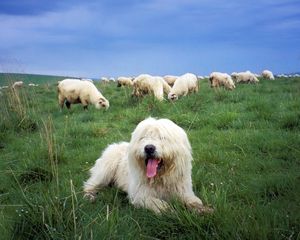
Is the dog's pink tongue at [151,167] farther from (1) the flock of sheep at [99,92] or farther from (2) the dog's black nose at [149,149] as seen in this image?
(1) the flock of sheep at [99,92]

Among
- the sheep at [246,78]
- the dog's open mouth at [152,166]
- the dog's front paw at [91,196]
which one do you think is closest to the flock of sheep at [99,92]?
the dog's front paw at [91,196]

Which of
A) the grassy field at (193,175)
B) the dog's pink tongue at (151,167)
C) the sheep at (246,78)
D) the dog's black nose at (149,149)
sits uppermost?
the dog's black nose at (149,149)

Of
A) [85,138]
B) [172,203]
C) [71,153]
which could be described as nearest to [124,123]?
[85,138]

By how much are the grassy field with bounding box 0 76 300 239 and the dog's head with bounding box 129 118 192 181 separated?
455 millimetres

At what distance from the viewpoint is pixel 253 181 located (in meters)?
5.94

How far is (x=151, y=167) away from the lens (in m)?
5.23

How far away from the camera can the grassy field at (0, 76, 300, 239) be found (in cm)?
405

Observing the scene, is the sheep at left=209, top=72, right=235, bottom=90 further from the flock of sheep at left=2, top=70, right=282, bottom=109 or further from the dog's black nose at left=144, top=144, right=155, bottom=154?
the dog's black nose at left=144, top=144, right=155, bottom=154

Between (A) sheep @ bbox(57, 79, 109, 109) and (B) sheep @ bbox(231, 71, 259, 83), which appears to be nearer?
(A) sheep @ bbox(57, 79, 109, 109)

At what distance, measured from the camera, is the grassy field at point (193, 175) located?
13.3ft

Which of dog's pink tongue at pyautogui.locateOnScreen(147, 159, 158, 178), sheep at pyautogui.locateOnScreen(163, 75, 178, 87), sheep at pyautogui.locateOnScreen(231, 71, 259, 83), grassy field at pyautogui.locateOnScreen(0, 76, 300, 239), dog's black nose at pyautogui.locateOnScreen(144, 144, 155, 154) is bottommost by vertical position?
sheep at pyautogui.locateOnScreen(231, 71, 259, 83)

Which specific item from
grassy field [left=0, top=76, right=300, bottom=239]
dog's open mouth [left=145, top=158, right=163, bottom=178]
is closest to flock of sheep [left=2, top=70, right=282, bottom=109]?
grassy field [left=0, top=76, right=300, bottom=239]

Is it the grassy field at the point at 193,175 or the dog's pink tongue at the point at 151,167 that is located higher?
the dog's pink tongue at the point at 151,167

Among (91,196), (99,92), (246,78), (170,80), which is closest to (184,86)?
(99,92)
